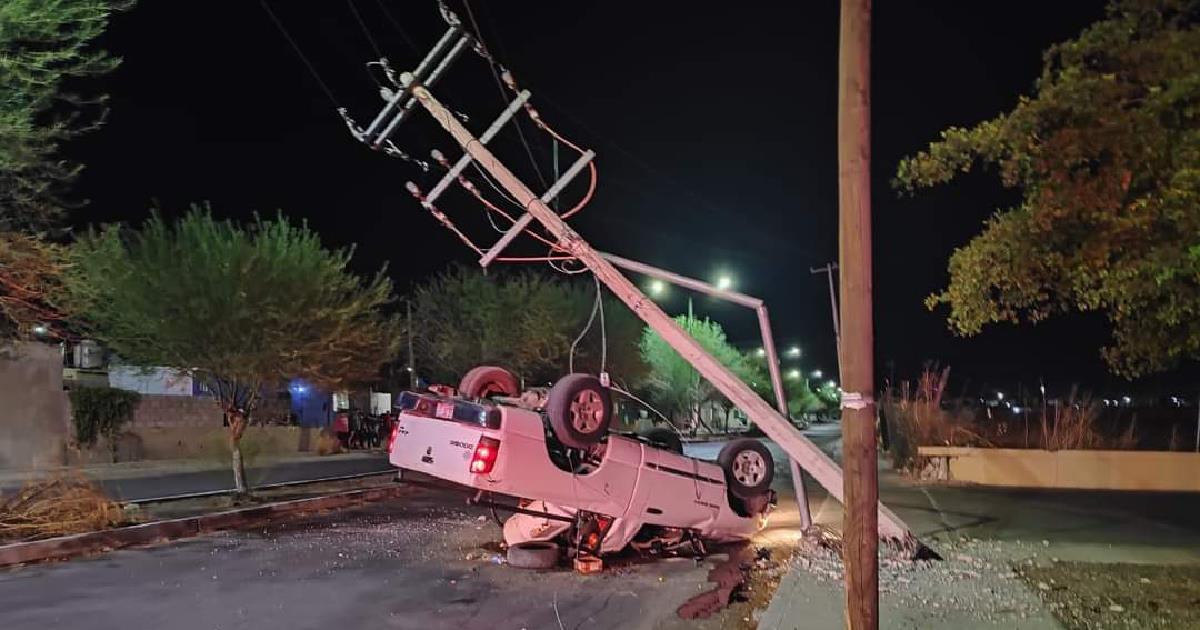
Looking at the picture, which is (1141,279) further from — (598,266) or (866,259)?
(598,266)

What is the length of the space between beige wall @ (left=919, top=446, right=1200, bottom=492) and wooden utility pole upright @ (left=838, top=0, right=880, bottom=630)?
16702mm

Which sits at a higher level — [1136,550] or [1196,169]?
[1196,169]

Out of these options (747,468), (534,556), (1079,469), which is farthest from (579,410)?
(1079,469)

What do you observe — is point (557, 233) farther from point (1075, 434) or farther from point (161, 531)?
point (1075, 434)

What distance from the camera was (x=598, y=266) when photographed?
11.2m

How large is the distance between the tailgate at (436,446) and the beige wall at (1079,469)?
14.5m

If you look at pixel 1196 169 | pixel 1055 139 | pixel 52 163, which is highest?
pixel 52 163

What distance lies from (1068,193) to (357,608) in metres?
6.89

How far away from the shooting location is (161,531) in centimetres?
1345

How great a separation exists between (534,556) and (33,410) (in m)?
20.7

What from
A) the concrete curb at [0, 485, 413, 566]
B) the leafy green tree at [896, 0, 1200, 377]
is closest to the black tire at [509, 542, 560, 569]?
the leafy green tree at [896, 0, 1200, 377]

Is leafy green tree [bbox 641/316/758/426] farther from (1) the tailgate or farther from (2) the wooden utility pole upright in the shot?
(2) the wooden utility pole upright

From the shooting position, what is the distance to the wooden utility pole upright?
5234mm

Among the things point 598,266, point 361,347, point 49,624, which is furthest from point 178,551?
point 361,347
